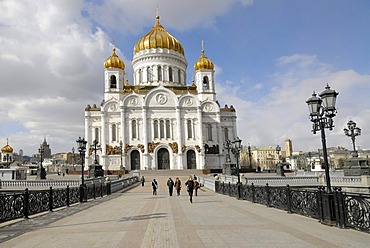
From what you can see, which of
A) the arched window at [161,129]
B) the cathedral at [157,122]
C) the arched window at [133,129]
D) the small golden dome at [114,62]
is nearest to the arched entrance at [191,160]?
the cathedral at [157,122]

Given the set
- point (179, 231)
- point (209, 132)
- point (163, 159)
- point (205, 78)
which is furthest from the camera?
point (205, 78)

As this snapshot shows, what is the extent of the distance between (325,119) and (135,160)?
1679 inches

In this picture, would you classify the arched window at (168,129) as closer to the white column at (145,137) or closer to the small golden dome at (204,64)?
the white column at (145,137)

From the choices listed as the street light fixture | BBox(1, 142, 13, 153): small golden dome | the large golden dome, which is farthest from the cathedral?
the street light fixture

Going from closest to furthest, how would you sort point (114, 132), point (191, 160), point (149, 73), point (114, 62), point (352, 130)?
point (352, 130) → point (191, 160) → point (114, 132) → point (114, 62) → point (149, 73)

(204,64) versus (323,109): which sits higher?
(204,64)

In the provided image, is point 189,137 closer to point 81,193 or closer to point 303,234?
point 81,193

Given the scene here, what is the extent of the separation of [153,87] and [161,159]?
1426 centimetres

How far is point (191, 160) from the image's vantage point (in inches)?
2019

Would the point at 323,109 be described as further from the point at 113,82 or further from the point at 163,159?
the point at 113,82

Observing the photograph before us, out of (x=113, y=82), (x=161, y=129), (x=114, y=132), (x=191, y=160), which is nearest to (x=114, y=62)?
(x=113, y=82)

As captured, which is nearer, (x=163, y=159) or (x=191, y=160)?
(x=163, y=159)

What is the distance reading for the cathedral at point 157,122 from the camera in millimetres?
49906

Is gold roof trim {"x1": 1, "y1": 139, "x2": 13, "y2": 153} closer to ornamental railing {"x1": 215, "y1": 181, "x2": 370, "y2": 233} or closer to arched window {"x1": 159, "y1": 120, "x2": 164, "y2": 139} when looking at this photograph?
arched window {"x1": 159, "y1": 120, "x2": 164, "y2": 139}
